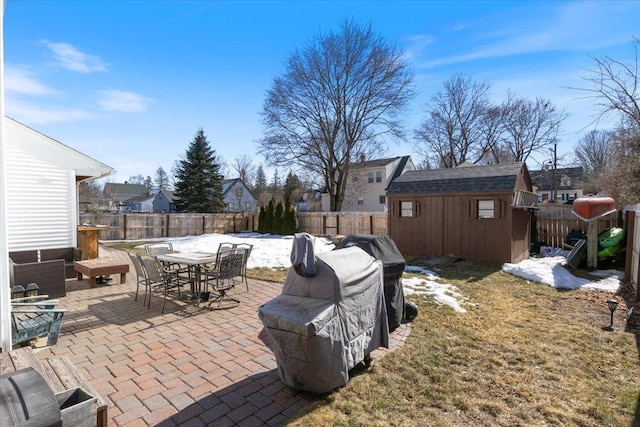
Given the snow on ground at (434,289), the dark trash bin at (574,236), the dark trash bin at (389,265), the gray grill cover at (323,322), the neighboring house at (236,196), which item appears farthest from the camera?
the neighboring house at (236,196)

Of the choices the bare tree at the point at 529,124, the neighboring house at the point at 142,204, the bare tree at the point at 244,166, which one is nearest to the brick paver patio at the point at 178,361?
the bare tree at the point at 529,124

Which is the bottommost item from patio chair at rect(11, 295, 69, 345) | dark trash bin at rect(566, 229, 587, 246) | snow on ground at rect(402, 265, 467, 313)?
snow on ground at rect(402, 265, 467, 313)

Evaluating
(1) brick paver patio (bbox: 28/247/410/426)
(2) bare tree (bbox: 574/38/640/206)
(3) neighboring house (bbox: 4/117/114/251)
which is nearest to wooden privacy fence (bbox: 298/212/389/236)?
(2) bare tree (bbox: 574/38/640/206)

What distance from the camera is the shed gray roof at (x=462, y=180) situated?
32.1ft

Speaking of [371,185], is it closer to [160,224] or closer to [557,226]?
[160,224]

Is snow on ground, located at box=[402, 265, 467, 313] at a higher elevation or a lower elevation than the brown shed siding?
lower

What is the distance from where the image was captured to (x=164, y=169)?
57625 mm

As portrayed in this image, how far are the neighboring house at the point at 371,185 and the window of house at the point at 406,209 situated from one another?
1933 centimetres

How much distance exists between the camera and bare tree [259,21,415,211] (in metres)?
22.0

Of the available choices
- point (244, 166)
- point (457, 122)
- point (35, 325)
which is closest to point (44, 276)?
point (35, 325)

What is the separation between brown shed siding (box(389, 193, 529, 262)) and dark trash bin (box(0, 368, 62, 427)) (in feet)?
34.2

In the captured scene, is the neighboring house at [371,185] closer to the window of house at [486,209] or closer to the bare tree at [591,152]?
the bare tree at [591,152]

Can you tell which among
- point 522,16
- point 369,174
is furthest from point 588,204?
point 369,174

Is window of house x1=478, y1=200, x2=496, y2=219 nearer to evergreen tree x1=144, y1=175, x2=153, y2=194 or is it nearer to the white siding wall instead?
the white siding wall
